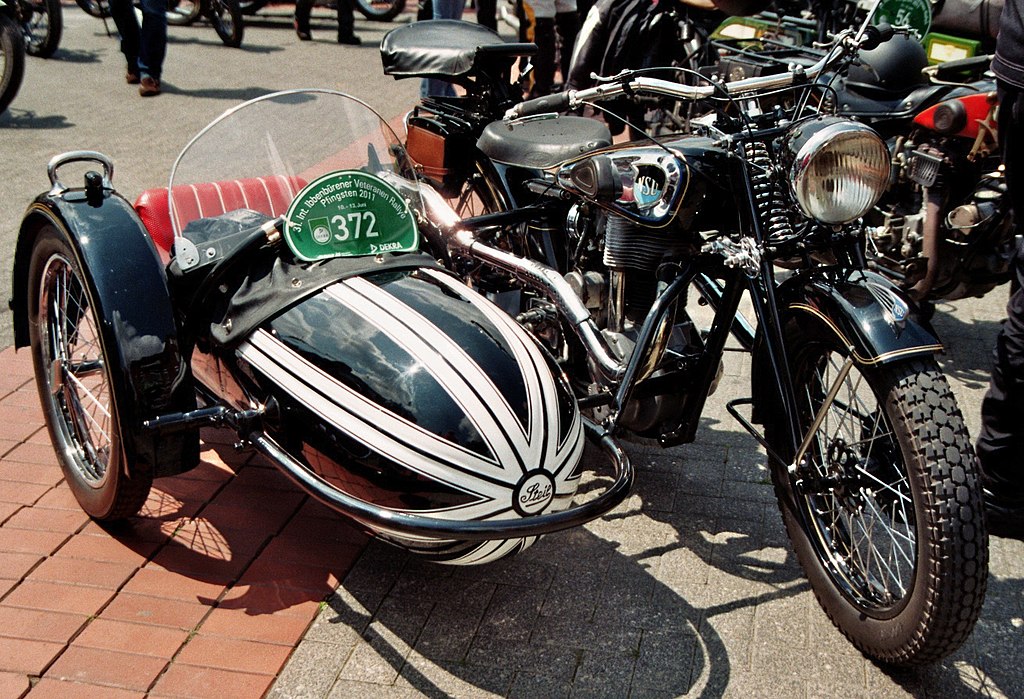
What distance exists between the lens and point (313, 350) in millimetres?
2570

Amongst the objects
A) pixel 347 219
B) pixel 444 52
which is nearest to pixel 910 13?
pixel 444 52

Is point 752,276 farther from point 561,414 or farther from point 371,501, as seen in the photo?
point 371,501

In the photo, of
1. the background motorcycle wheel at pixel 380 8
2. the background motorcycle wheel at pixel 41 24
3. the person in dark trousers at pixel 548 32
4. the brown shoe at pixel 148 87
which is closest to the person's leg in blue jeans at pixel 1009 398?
the person in dark trousers at pixel 548 32

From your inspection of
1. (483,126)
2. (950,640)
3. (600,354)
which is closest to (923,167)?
(483,126)

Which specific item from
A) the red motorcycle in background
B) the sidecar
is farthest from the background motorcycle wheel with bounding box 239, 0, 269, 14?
the sidecar

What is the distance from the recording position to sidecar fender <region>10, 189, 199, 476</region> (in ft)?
8.84

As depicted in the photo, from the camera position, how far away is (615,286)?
311 cm

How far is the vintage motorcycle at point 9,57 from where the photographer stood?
7465 millimetres

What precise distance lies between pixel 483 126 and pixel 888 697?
2.34m

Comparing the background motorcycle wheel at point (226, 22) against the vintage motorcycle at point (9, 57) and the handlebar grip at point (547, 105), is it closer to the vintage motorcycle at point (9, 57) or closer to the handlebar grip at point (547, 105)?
the vintage motorcycle at point (9, 57)

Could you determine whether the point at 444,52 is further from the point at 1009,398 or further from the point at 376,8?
the point at 376,8

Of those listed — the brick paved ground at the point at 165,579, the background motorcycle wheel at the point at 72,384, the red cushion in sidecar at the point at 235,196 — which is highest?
the red cushion in sidecar at the point at 235,196

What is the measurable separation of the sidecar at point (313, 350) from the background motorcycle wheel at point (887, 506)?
1.93ft

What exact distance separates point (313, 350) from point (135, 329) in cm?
50
